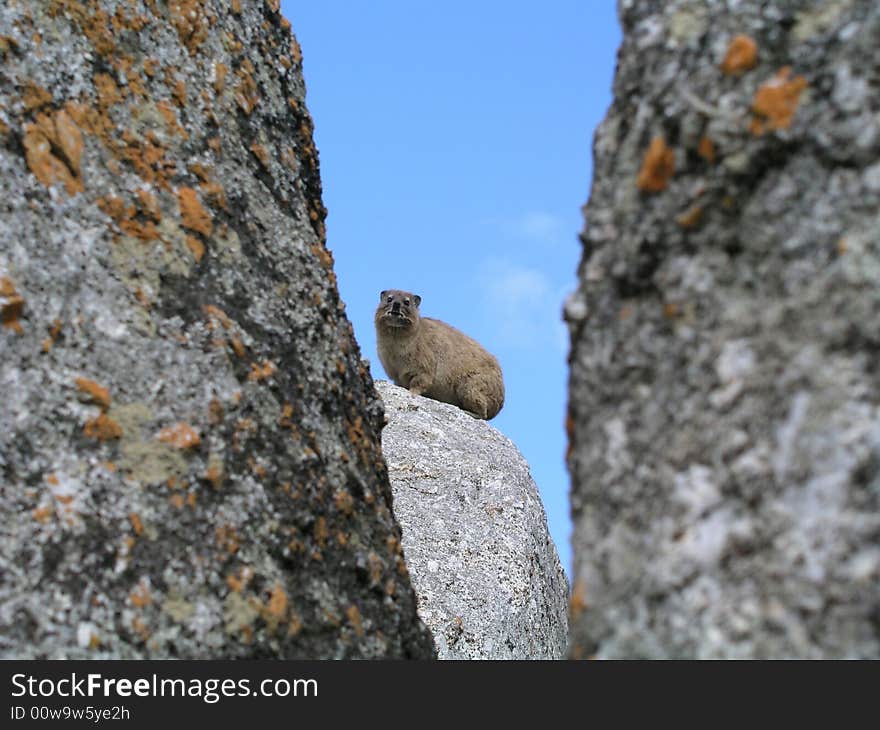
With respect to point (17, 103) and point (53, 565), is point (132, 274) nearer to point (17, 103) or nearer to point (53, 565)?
point (17, 103)

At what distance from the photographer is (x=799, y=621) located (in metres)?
1.89

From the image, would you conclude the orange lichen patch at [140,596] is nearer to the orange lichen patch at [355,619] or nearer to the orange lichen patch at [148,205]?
the orange lichen patch at [355,619]

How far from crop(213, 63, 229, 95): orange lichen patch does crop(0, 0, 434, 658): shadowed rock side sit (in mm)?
11

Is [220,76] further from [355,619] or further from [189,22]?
[355,619]

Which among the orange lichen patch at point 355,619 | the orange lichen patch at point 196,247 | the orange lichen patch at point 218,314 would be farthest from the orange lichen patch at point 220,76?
the orange lichen patch at point 355,619

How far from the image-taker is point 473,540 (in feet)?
34.9

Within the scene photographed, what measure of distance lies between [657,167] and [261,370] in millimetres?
1768

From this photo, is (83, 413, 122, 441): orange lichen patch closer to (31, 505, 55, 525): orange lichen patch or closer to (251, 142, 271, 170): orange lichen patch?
(31, 505, 55, 525): orange lichen patch

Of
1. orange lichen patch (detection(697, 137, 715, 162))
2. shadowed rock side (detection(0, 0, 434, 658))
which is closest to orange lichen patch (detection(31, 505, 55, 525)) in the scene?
shadowed rock side (detection(0, 0, 434, 658))

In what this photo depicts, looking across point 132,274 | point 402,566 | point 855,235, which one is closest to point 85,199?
point 132,274

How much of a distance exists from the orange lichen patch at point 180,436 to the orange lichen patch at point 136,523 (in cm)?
27

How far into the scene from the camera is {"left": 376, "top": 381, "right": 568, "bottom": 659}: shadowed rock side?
9.80 m

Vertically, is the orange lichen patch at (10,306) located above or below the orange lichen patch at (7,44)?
below

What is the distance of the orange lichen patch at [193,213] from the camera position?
3.76 metres
